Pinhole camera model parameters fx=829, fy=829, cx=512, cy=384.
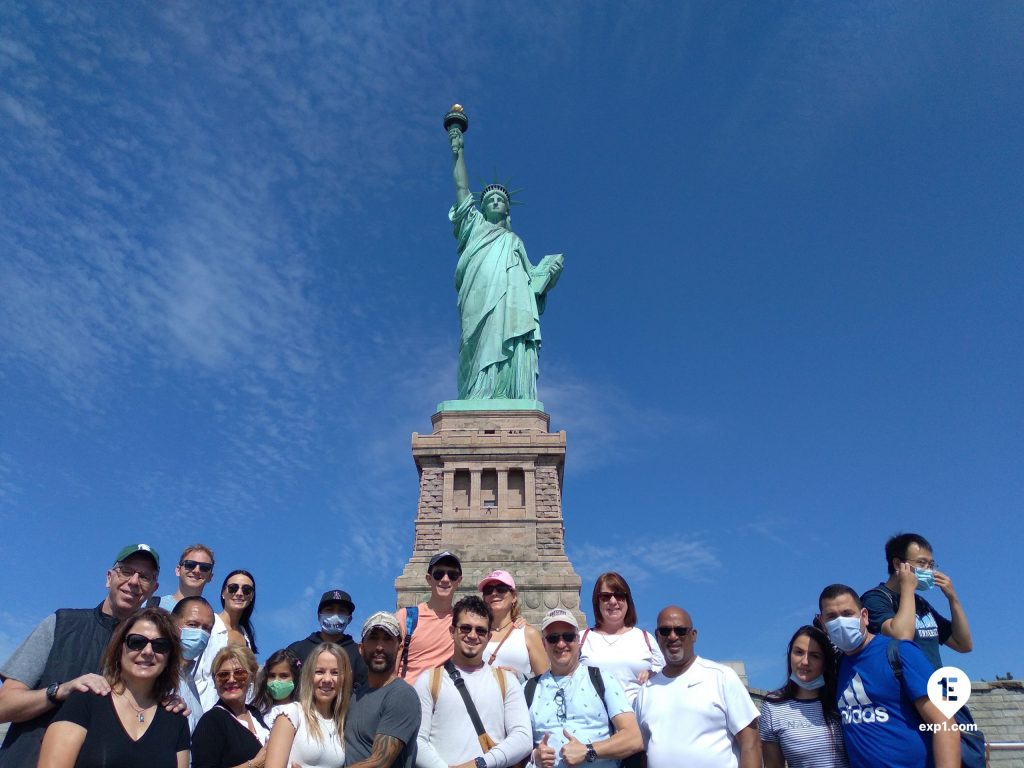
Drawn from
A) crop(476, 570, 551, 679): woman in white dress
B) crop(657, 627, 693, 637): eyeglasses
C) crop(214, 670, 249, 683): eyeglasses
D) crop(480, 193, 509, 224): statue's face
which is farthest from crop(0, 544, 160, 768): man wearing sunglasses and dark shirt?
crop(480, 193, 509, 224): statue's face

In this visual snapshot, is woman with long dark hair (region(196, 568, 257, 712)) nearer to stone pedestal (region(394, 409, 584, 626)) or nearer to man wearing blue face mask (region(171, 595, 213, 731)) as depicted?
man wearing blue face mask (region(171, 595, 213, 731))

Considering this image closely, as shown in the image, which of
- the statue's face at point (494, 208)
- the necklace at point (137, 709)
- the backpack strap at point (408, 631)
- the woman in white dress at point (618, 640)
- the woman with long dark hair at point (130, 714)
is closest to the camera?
the woman with long dark hair at point (130, 714)

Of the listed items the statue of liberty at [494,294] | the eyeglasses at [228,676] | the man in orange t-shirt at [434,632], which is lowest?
the eyeglasses at [228,676]

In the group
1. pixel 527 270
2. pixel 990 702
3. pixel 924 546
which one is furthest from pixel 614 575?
pixel 527 270

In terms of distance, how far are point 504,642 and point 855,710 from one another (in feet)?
7.64

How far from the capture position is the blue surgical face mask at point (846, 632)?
4863mm

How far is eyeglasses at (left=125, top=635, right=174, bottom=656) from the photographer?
4141mm

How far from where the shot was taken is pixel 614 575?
5949mm

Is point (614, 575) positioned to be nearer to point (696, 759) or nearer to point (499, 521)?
point (696, 759)

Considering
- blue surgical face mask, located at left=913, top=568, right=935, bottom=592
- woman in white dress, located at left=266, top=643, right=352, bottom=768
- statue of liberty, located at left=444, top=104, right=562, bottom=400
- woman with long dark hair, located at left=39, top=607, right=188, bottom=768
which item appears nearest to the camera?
woman with long dark hair, located at left=39, top=607, right=188, bottom=768

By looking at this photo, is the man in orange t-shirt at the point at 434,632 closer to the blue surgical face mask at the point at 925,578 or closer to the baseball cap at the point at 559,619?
the baseball cap at the point at 559,619

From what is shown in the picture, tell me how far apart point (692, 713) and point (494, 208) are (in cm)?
2127

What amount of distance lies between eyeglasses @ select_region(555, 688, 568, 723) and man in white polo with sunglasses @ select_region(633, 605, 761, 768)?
1.61 feet

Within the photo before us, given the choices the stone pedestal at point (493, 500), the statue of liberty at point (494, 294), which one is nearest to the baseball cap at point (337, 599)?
the stone pedestal at point (493, 500)
